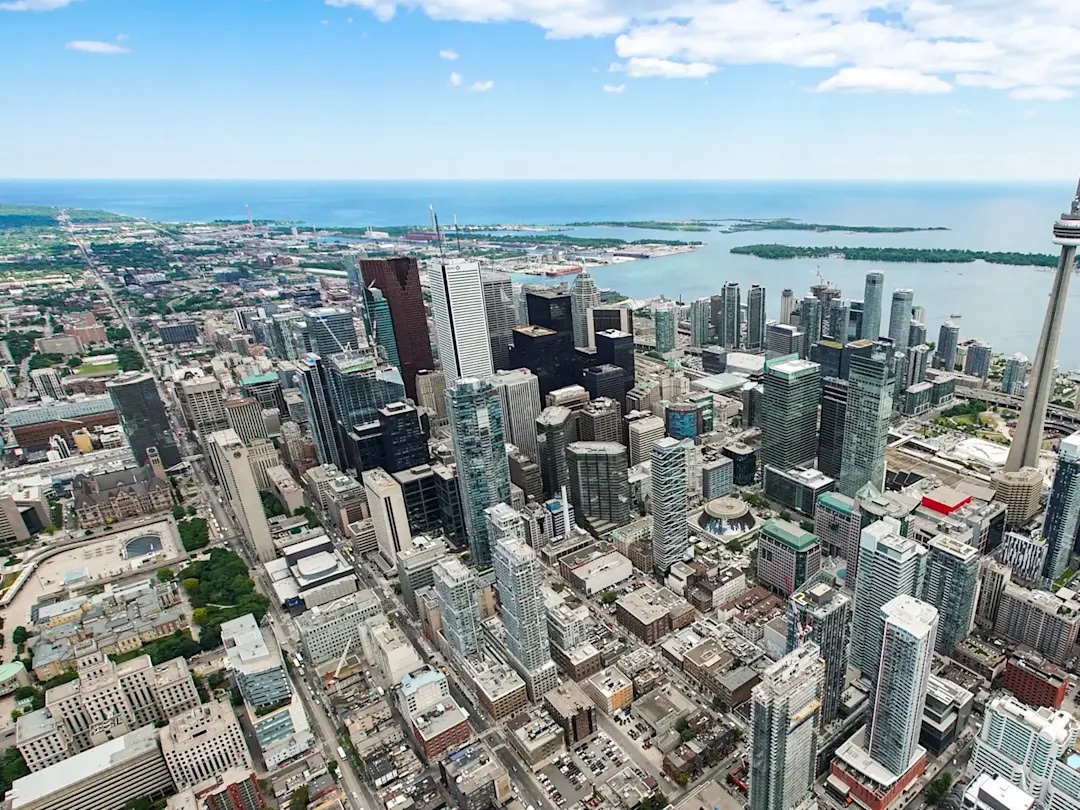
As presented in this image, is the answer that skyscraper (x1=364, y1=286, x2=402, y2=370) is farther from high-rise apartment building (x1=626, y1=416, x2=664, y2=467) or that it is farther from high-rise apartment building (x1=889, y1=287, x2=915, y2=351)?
high-rise apartment building (x1=889, y1=287, x2=915, y2=351)

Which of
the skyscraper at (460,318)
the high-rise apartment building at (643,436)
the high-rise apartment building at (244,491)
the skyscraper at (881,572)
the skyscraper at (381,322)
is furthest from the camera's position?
the skyscraper at (381,322)

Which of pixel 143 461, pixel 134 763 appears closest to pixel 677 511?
pixel 134 763

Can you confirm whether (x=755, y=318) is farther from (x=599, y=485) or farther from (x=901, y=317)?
(x=599, y=485)

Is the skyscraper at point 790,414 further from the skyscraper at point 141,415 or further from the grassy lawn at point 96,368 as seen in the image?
the grassy lawn at point 96,368

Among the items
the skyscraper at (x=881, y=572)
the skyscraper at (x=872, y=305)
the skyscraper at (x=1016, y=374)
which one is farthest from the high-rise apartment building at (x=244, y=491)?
the skyscraper at (x=1016, y=374)

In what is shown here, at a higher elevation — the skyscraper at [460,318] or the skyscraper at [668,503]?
the skyscraper at [460,318]

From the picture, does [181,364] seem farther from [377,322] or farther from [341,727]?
[341,727]

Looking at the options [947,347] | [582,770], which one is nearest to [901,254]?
[947,347]

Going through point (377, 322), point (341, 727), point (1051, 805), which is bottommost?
point (341, 727)
